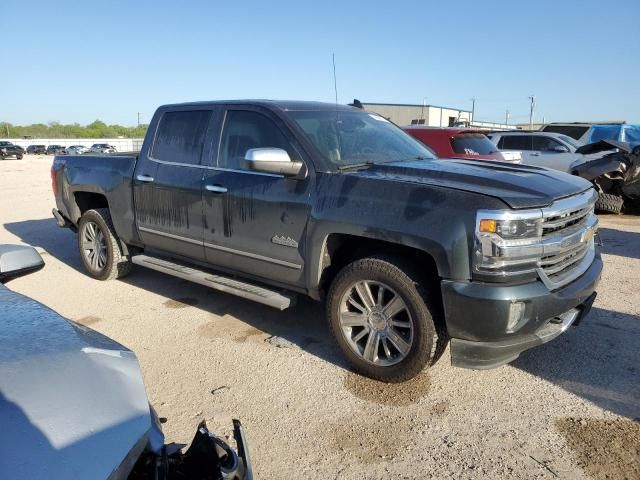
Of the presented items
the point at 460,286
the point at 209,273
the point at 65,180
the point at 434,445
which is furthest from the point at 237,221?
the point at 65,180

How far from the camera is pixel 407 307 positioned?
329cm

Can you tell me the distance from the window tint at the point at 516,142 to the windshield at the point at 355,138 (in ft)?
31.1

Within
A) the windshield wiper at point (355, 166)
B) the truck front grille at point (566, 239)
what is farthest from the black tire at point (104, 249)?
the truck front grille at point (566, 239)

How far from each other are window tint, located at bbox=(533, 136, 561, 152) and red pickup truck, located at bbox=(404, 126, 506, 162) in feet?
17.6

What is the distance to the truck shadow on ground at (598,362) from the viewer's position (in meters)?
3.28

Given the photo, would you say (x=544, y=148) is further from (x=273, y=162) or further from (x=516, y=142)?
(x=273, y=162)

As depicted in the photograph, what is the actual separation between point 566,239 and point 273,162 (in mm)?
2025

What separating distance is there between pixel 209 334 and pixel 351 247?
154cm

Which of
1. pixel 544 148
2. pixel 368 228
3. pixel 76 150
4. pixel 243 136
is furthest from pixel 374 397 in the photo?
pixel 76 150

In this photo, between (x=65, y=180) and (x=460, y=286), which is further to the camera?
(x=65, y=180)

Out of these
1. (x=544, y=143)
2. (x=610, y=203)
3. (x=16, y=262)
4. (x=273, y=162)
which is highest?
(x=273, y=162)

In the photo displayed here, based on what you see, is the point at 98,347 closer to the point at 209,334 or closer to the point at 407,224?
the point at 407,224

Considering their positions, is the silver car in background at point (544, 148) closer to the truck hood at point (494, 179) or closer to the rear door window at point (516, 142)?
the rear door window at point (516, 142)

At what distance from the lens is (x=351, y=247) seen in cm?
376
